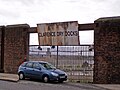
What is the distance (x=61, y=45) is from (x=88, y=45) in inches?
94.5

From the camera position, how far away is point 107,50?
21.2 m

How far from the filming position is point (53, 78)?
20.1 meters

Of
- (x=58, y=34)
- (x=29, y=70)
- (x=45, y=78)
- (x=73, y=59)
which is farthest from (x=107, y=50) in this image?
(x=29, y=70)

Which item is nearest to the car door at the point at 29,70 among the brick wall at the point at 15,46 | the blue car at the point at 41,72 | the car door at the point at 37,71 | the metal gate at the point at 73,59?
the blue car at the point at 41,72

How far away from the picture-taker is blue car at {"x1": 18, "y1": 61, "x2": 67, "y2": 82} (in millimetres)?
20250

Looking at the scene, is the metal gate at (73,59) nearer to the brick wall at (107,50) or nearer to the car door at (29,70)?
the brick wall at (107,50)

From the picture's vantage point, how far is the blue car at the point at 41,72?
2025cm

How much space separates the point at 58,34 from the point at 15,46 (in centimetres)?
445

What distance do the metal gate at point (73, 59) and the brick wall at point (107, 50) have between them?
48.6 inches

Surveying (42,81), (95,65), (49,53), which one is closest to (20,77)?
(42,81)

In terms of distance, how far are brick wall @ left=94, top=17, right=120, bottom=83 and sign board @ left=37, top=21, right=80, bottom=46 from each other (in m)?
2.31

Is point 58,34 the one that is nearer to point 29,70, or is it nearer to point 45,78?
point 29,70

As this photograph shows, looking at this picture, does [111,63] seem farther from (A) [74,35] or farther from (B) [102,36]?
(A) [74,35]

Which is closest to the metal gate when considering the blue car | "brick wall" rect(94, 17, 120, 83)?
"brick wall" rect(94, 17, 120, 83)
